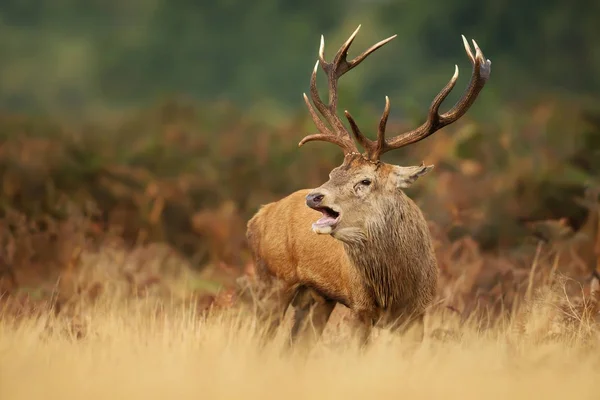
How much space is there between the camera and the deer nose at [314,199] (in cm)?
726

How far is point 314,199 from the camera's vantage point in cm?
728

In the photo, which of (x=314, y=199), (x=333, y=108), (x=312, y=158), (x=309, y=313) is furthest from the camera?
(x=312, y=158)

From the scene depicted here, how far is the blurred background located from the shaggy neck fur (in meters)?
2.29

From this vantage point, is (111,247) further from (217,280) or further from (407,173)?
(407,173)

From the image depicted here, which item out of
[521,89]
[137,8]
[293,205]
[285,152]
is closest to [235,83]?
[137,8]

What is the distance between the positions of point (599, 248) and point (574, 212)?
1.19m

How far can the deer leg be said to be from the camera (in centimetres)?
821

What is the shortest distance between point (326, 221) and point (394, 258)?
21.0 inches

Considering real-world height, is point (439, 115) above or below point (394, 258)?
above

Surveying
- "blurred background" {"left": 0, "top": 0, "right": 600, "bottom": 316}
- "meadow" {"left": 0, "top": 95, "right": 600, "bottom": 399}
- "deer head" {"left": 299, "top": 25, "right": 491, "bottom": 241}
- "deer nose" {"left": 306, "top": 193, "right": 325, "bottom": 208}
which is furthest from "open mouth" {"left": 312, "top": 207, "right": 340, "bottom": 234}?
"blurred background" {"left": 0, "top": 0, "right": 600, "bottom": 316}

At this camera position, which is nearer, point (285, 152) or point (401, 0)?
point (285, 152)

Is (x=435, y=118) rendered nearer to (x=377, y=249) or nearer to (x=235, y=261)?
(x=377, y=249)

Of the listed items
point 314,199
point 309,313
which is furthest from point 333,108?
point 309,313

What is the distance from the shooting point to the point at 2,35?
33156mm
